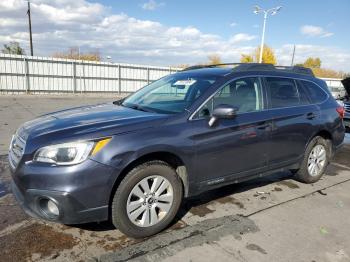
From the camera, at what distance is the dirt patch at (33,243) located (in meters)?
2.90

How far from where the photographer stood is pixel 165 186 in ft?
10.9

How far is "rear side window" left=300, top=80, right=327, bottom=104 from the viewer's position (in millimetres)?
4918

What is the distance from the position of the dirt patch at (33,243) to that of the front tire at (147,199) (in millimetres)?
558

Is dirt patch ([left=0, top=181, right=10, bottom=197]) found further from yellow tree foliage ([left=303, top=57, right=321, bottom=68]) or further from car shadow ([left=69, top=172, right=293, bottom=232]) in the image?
yellow tree foliage ([left=303, top=57, right=321, bottom=68])

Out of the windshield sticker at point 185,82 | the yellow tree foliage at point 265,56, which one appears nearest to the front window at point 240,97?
the windshield sticker at point 185,82

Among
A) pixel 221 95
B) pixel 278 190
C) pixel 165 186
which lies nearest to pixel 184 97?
pixel 221 95

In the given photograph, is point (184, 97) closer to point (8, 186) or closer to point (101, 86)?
point (8, 186)

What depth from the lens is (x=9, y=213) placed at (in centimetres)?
367

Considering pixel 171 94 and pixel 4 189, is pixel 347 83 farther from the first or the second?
pixel 4 189

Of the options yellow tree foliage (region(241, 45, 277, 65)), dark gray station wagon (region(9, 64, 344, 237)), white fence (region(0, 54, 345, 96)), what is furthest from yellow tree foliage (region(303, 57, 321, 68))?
dark gray station wagon (region(9, 64, 344, 237))

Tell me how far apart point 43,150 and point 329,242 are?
2.95m

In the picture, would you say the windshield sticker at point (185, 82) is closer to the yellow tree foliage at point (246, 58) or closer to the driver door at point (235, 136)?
the driver door at point (235, 136)

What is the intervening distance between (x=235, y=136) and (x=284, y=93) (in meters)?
1.27

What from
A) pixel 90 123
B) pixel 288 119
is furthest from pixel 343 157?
pixel 90 123
